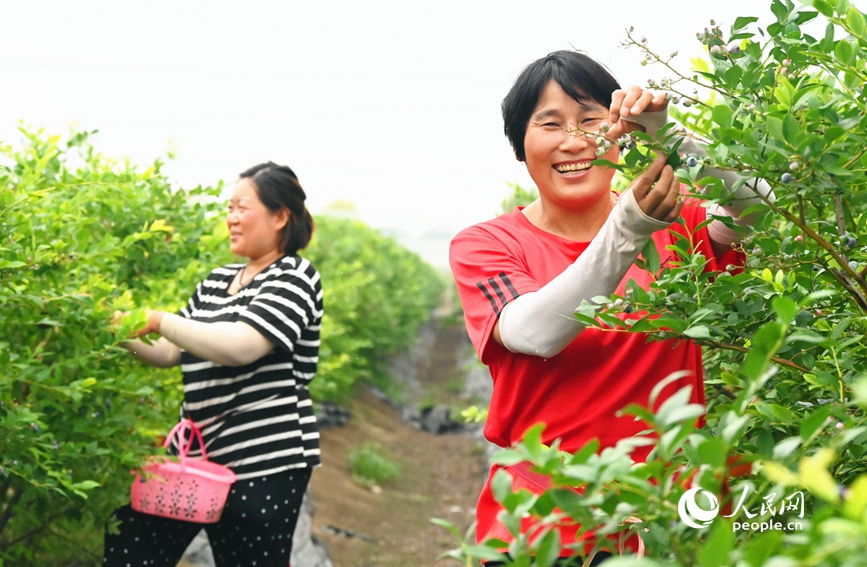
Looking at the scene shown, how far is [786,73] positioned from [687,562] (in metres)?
0.82

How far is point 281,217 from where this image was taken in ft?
A: 10.5

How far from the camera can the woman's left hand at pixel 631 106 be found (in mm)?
1518

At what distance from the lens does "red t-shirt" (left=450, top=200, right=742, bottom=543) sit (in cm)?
185

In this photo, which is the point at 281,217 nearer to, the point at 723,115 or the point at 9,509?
the point at 9,509

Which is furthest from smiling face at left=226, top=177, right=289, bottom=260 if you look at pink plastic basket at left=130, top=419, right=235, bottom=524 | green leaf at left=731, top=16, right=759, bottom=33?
green leaf at left=731, top=16, right=759, bottom=33

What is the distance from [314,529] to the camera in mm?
6422

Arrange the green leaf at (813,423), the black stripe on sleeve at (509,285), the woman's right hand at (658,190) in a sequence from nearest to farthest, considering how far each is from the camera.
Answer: the green leaf at (813,423) → the woman's right hand at (658,190) → the black stripe on sleeve at (509,285)

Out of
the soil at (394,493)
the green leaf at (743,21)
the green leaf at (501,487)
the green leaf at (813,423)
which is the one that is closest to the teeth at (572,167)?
the green leaf at (743,21)

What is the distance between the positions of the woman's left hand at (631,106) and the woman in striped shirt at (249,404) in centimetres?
155

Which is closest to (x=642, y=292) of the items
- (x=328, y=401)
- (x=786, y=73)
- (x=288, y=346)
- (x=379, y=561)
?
(x=786, y=73)

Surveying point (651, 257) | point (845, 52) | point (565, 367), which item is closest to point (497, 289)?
point (565, 367)

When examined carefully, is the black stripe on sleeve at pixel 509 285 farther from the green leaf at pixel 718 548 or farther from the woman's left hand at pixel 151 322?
the woman's left hand at pixel 151 322

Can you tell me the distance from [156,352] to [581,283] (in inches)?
71.0

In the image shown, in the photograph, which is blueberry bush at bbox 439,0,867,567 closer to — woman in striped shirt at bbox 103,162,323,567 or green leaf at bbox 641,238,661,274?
green leaf at bbox 641,238,661,274
